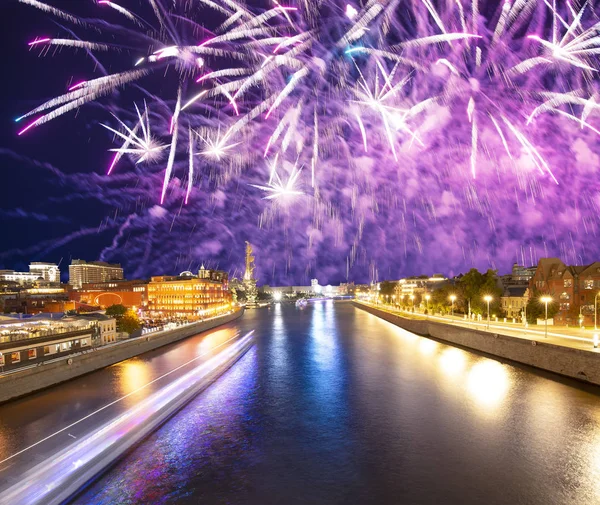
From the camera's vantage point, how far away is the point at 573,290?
55156mm

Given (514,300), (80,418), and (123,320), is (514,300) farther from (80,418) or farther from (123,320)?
(123,320)

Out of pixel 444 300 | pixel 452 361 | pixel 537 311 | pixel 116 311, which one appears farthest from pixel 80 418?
pixel 444 300

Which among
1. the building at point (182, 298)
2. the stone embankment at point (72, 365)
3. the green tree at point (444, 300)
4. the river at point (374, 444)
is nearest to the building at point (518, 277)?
the green tree at point (444, 300)

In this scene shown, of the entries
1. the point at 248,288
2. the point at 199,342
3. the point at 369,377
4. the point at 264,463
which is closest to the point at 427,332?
the point at 369,377

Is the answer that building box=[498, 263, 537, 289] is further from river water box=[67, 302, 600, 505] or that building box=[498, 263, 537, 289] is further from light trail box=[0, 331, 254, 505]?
light trail box=[0, 331, 254, 505]

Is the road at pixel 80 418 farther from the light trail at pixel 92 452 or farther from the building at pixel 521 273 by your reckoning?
the building at pixel 521 273

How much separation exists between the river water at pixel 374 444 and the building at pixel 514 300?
35.0m

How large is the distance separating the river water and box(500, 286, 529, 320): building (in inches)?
1380

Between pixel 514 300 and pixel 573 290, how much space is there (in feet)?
49.0

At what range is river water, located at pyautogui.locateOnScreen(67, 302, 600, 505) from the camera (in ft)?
51.7

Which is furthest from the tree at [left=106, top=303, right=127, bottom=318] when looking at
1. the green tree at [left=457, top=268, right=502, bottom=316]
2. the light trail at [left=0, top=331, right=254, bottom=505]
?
the green tree at [left=457, top=268, right=502, bottom=316]

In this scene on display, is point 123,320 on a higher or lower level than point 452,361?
higher

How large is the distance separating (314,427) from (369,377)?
1378 cm

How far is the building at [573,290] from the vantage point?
49844 mm
